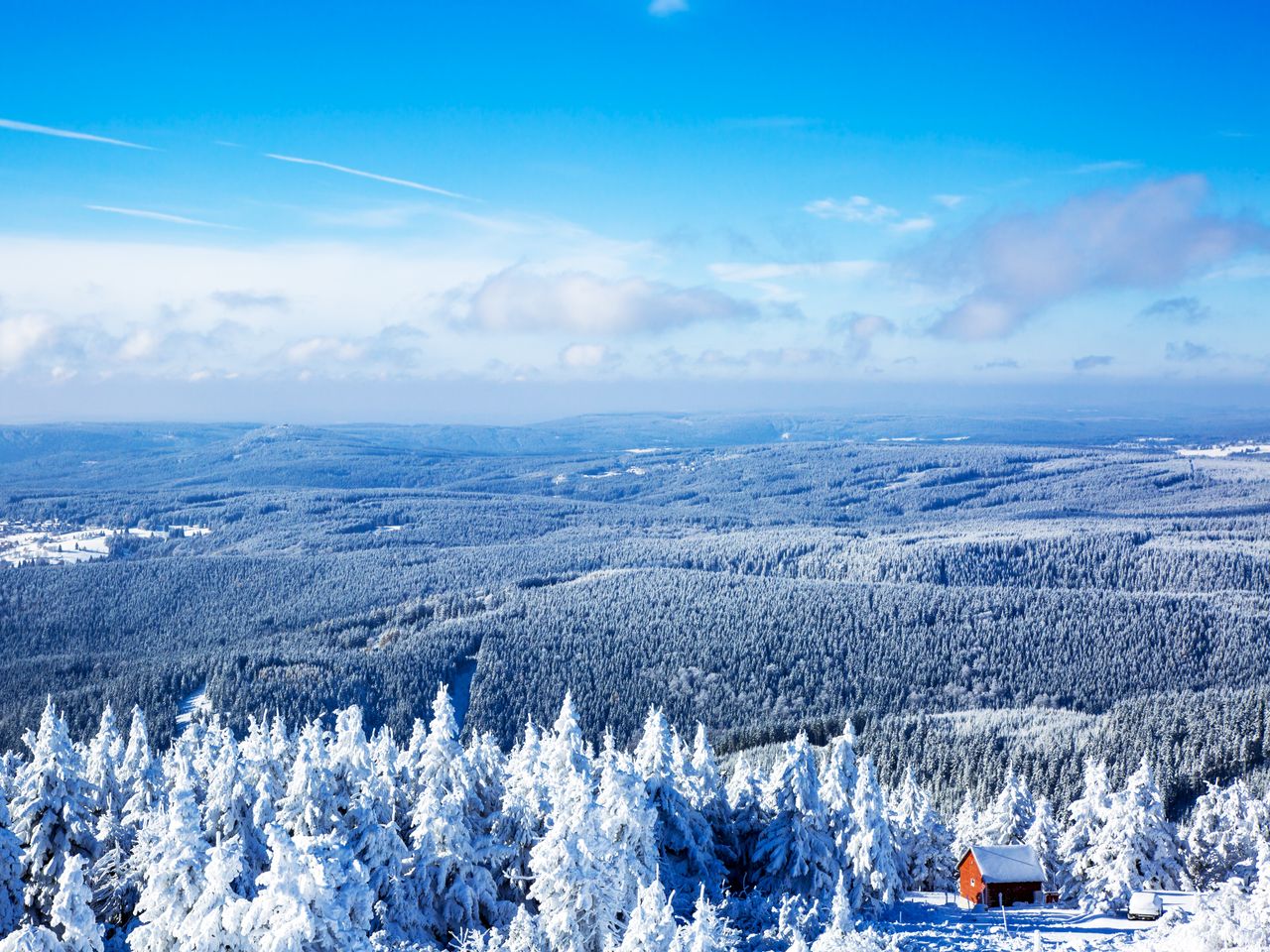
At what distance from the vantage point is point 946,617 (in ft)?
610

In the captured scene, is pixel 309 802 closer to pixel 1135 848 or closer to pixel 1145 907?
pixel 1145 907

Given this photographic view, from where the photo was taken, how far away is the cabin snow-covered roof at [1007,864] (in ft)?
157

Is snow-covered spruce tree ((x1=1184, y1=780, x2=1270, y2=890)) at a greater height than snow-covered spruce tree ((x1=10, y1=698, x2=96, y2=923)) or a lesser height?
lesser

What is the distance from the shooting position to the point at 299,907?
76.2 feet

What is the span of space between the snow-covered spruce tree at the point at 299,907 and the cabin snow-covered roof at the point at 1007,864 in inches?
1425

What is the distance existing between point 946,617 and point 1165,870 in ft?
459

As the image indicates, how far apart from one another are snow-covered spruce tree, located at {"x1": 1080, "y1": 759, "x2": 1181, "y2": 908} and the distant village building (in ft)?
10.7

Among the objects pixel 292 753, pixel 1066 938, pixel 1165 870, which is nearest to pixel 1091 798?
pixel 1165 870

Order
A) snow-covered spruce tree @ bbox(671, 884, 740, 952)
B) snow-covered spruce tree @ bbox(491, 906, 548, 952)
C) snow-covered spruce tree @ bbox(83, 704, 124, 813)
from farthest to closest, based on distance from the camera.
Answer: snow-covered spruce tree @ bbox(83, 704, 124, 813), snow-covered spruce tree @ bbox(491, 906, 548, 952), snow-covered spruce tree @ bbox(671, 884, 740, 952)

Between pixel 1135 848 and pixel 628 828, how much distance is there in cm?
3237

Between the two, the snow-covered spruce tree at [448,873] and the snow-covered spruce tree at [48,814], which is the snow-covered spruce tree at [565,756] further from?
the snow-covered spruce tree at [48,814]

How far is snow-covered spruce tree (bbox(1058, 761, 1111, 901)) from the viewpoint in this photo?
53.7 meters

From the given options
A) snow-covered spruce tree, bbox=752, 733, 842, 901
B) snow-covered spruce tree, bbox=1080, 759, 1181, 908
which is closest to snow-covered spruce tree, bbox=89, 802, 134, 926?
snow-covered spruce tree, bbox=752, 733, 842, 901

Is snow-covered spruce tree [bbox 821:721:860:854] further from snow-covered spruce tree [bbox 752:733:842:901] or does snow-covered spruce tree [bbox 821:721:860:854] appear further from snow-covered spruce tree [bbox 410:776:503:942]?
snow-covered spruce tree [bbox 410:776:503:942]
